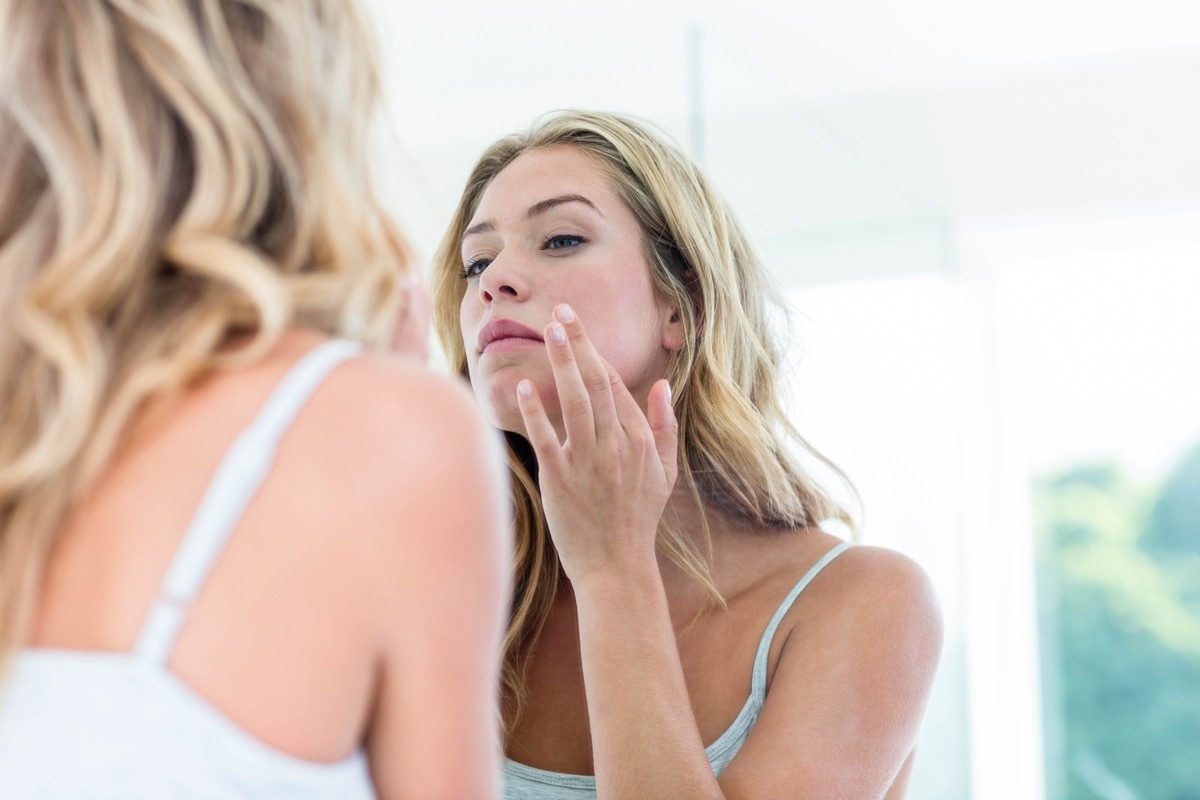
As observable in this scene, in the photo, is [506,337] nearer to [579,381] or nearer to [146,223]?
[579,381]

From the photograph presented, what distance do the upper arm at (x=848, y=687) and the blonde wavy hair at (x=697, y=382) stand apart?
124mm

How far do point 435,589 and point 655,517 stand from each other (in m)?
0.56

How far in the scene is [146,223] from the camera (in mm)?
585

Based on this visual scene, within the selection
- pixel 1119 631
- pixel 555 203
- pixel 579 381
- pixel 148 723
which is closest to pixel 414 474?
pixel 148 723

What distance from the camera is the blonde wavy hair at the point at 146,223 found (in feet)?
1.84

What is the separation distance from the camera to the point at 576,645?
1296mm

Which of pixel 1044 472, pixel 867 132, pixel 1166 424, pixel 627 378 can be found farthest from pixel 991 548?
pixel 627 378

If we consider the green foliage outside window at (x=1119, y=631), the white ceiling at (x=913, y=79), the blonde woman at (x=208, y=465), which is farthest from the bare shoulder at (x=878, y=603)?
the green foliage outside window at (x=1119, y=631)

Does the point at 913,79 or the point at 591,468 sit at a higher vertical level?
the point at 913,79

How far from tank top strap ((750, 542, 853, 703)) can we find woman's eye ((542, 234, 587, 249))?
390 mm

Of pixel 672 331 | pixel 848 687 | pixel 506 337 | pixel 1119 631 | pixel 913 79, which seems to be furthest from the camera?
pixel 1119 631

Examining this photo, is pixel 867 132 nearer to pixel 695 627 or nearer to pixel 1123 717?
pixel 1123 717

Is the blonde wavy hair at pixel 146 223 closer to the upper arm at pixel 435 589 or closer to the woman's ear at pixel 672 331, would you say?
the upper arm at pixel 435 589

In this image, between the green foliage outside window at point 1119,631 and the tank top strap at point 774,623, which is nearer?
the tank top strap at point 774,623
